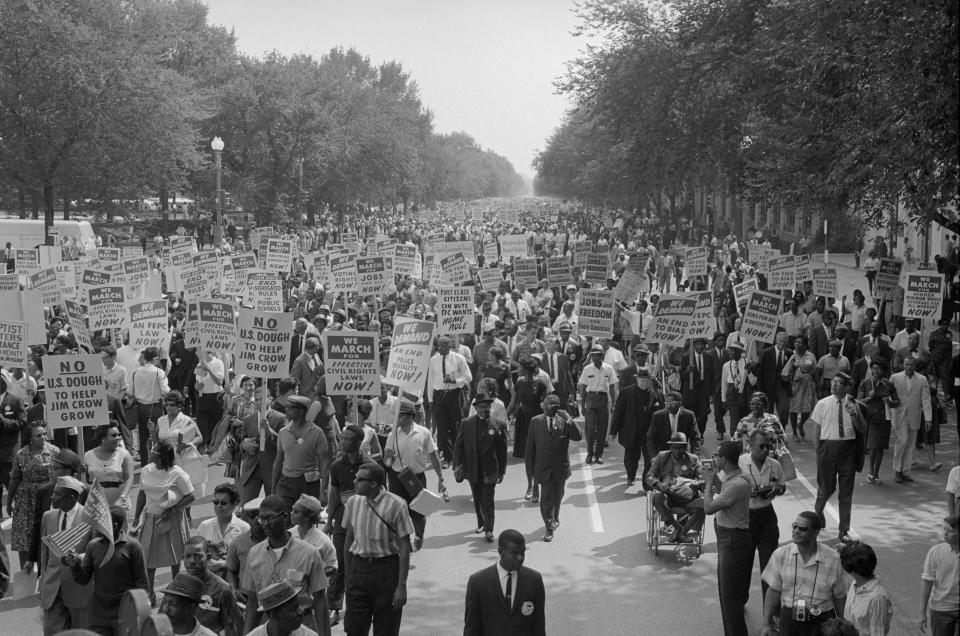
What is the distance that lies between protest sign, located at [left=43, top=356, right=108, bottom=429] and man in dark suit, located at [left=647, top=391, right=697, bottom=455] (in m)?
5.85

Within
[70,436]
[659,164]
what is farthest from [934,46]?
[659,164]

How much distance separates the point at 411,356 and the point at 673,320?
574 centimetres

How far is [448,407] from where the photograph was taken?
15.4 metres

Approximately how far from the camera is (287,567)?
7.40m

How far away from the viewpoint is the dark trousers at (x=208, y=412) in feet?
51.4

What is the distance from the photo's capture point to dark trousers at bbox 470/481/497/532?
1198cm

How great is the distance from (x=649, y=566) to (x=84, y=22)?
157 ft

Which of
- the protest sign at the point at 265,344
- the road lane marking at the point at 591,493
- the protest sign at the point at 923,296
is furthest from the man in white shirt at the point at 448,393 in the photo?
the protest sign at the point at 923,296

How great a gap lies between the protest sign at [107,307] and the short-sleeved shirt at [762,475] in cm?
1184

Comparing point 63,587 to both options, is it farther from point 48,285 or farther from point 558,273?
point 558,273

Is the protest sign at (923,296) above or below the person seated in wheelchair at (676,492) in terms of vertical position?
above

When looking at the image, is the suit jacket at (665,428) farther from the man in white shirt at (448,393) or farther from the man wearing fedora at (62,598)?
the man wearing fedora at (62,598)

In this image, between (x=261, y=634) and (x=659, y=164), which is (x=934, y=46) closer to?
(x=261, y=634)

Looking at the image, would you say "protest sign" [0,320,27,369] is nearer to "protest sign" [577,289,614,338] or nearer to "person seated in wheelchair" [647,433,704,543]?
"person seated in wheelchair" [647,433,704,543]
